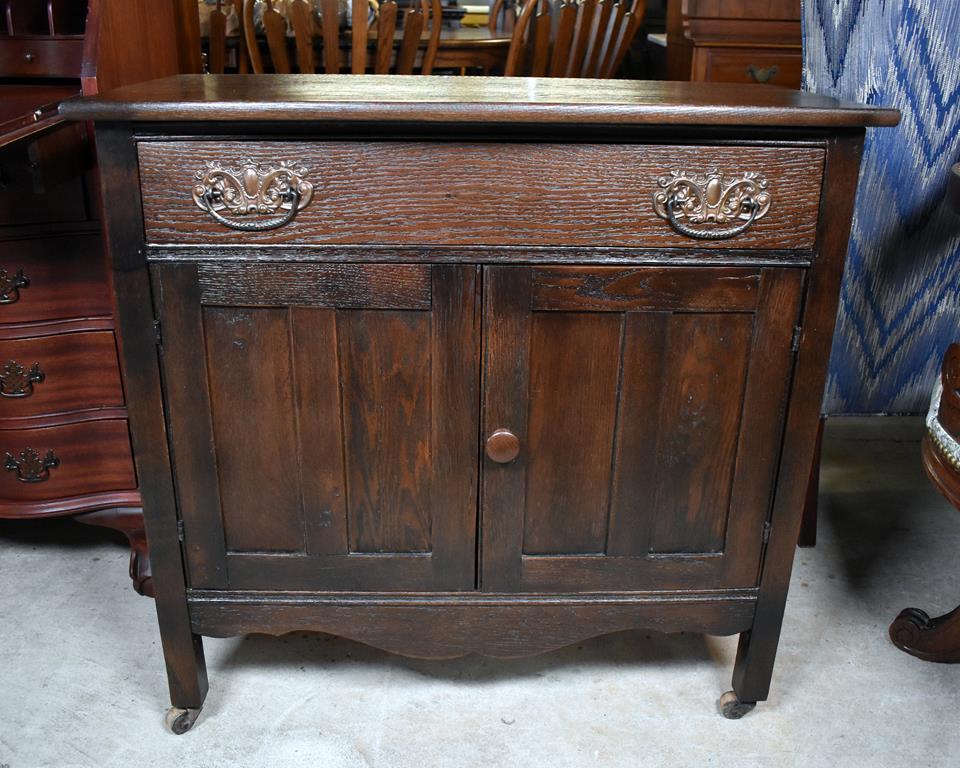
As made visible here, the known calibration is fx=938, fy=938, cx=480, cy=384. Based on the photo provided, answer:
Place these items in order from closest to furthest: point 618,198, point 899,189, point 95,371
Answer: point 618,198 → point 899,189 → point 95,371

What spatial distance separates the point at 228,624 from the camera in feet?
4.66

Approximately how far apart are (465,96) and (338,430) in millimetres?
481

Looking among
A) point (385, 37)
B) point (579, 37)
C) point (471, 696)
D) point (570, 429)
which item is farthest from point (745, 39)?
point (471, 696)

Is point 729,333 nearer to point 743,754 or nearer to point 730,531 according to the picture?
point 730,531

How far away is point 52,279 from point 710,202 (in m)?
1.14

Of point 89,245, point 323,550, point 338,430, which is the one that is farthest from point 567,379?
point 89,245

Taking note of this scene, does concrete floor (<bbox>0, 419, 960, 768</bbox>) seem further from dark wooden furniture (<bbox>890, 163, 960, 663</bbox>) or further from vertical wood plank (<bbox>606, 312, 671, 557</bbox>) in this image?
vertical wood plank (<bbox>606, 312, 671, 557</bbox>)

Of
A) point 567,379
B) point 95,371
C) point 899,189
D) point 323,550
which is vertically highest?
point 899,189

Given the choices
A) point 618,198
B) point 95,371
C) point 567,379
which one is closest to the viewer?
point 618,198

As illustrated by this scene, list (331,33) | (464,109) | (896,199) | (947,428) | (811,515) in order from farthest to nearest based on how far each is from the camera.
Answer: (331,33)
(811,515)
(896,199)
(947,428)
(464,109)

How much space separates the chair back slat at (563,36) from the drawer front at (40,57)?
1335 mm

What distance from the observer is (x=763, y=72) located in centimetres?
250

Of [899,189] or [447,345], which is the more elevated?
[899,189]

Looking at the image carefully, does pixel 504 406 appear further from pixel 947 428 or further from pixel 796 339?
pixel 947 428
